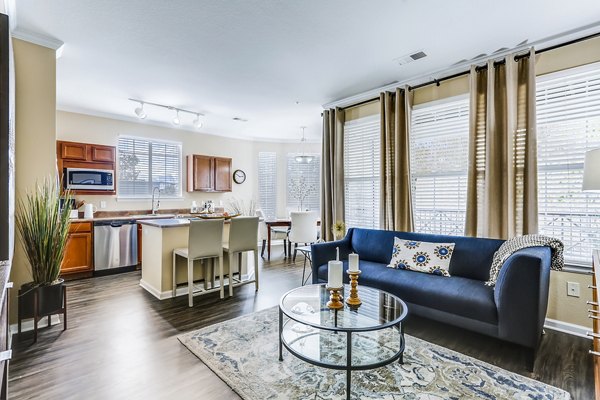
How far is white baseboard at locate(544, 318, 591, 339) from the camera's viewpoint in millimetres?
2709

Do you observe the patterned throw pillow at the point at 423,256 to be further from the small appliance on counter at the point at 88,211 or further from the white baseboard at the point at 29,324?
the small appliance on counter at the point at 88,211

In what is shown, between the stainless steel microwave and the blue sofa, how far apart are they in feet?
12.8

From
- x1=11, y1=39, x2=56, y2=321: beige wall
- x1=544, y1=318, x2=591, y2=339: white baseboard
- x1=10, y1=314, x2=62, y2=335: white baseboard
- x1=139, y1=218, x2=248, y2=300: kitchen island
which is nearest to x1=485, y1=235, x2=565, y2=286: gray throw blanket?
x1=544, y1=318, x2=591, y2=339: white baseboard

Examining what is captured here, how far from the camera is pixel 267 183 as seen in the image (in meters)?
7.71

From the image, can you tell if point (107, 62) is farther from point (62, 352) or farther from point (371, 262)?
point (371, 262)

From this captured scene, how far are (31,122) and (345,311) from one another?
10.8 ft

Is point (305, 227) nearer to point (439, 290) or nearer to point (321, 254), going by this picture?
point (321, 254)

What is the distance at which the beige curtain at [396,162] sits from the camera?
12.8ft

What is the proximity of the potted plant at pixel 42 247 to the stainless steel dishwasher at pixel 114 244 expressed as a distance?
2040 millimetres

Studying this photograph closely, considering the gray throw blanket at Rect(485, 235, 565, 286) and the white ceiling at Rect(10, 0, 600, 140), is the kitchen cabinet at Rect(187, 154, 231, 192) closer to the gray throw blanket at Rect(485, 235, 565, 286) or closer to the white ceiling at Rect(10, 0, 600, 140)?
the white ceiling at Rect(10, 0, 600, 140)

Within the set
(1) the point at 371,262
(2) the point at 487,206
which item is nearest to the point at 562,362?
(2) the point at 487,206

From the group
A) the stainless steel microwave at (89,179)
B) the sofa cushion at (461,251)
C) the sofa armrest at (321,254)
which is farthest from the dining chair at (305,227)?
the stainless steel microwave at (89,179)

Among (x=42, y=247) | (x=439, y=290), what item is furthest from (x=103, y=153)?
(x=439, y=290)

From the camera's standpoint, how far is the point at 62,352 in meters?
2.42
